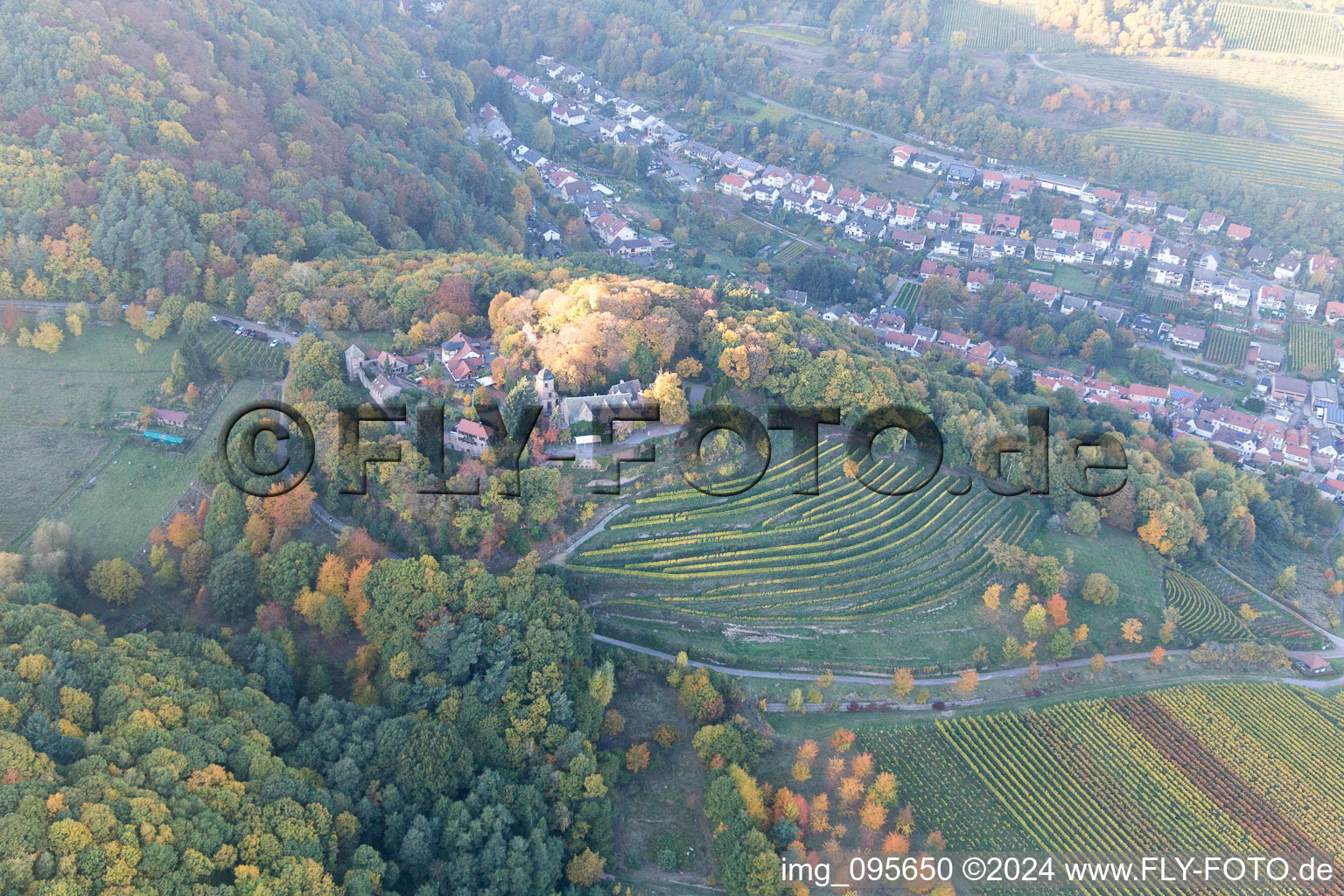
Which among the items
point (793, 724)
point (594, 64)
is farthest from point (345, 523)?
point (594, 64)

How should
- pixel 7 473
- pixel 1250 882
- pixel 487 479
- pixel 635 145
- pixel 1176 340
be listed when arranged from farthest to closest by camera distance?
pixel 635 145 → pixel 1176 340 → pixel 7 473 → pixel 487 479 → pixel 1250 882

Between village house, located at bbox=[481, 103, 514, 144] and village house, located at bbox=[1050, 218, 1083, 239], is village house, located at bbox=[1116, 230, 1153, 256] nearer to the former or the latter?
village house, located at bbox=[1050, 218, 1083, 239]

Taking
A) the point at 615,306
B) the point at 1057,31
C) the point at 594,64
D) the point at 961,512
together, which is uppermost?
the point at 1057,31

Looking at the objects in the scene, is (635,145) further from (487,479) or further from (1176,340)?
(487,479)

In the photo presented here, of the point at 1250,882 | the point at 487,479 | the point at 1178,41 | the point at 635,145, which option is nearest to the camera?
the point at 1250,882

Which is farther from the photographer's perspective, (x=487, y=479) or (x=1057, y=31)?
(x=1057, y=31)

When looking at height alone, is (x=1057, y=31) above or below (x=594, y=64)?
above

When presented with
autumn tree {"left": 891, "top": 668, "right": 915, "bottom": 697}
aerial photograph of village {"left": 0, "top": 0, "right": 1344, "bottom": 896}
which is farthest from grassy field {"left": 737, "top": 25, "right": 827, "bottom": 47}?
autumn tree {"left": 891, "top": 668, "right": 915, "bottom": 697}

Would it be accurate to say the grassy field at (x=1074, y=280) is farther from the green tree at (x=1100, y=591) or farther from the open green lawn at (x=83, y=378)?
the open green lawn at (x=83, y=378)
